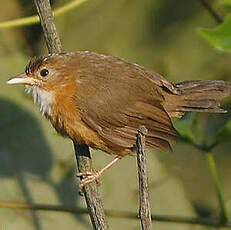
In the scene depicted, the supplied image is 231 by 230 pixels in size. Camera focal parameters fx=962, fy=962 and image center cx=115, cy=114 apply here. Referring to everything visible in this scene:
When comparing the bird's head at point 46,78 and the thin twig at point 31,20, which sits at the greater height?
the thin twig at point 31,20

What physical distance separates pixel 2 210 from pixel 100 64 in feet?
5.51

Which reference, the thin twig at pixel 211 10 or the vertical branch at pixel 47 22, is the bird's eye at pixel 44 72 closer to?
the vertical branch at pixel 47 22

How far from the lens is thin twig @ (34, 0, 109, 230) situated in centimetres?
382

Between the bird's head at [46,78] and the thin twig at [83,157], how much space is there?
0.09 metres

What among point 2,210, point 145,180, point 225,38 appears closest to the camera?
point 145,180

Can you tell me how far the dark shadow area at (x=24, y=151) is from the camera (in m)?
6.00

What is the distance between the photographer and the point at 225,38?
14.3 feet

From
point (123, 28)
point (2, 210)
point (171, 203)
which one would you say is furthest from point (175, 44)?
point (2, 210)

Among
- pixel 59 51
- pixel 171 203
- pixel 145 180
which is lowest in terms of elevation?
pixel 171 203

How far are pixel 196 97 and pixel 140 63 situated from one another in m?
1.51

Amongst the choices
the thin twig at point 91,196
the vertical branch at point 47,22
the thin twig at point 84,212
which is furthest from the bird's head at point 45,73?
the thin twig at point 84,212

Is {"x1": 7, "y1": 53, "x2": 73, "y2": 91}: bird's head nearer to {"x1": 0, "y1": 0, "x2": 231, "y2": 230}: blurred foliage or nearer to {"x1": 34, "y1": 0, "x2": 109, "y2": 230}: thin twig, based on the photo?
{"x1": 34, "y1": 0, "x2": 109, "y2": 230}: thin twig

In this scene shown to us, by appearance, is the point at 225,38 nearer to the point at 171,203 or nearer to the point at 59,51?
the point at 59,51

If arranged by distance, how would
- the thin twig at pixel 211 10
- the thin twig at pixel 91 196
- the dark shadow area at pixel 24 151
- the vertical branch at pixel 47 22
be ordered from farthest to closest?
the dark shadow area at pixel 24 151 → the thin twig at pixel 211 10 → the vertical branch at pixel 47 22 → the thin twig at pixel 91 196
